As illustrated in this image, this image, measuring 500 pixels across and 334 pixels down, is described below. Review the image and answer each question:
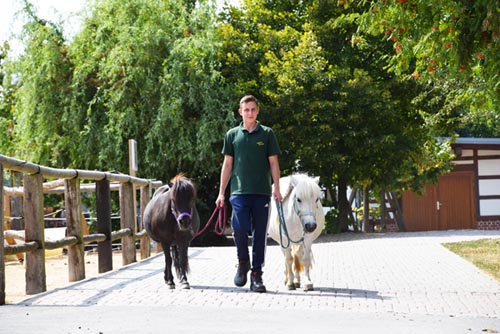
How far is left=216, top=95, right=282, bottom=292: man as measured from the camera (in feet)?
32.1

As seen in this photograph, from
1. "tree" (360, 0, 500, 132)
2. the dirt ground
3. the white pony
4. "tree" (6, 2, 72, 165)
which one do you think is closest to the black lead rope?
the white pony

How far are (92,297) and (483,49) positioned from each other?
176 inches

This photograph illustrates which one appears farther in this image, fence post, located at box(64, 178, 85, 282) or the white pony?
fence post, located at box(64, 178, 85, 282)

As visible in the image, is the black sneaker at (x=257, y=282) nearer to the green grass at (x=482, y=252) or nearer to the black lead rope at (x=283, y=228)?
the black lead rope at (x=283, y=228)

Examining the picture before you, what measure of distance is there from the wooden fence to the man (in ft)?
7.15

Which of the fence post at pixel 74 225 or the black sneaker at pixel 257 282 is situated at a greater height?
the fence post at pixel 74 225

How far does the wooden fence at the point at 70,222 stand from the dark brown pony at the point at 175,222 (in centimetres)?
126

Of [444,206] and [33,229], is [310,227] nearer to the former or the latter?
[33,229]

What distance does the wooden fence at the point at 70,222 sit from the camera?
10.4 meters

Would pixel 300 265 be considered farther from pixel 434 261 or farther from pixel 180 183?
pixel 434 261

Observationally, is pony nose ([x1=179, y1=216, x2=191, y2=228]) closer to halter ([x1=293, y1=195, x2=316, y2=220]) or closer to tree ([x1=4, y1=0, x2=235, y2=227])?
halter ([x1=293, y1=195, x2=316, y2=220])

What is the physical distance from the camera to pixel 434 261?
573 inches

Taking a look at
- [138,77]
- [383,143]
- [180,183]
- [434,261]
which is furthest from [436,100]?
[180,183]

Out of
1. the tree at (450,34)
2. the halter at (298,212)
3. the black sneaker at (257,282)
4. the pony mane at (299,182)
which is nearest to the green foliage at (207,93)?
the tree at (450,34)
